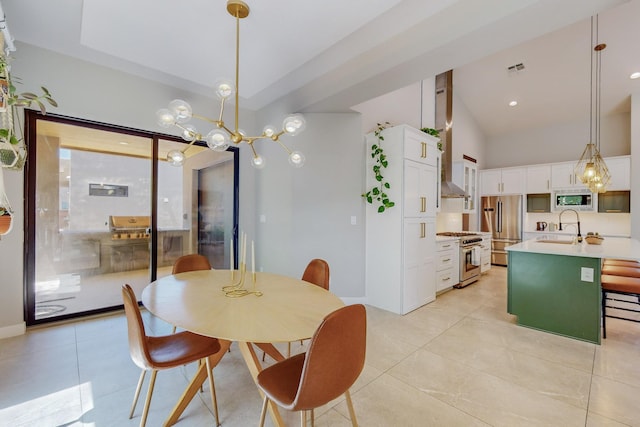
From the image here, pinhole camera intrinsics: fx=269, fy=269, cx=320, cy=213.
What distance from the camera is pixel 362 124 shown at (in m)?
3.76

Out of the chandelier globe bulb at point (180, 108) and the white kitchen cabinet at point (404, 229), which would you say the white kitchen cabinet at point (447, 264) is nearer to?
the white kitchen cabinet at point (404, 229)

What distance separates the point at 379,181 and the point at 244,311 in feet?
8.58

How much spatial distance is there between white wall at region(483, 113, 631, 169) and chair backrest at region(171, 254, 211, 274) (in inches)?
286

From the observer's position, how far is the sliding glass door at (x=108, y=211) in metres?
3.00

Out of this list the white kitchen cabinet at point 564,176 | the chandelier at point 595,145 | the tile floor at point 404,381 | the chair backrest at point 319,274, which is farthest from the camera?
the white kitchen cabinet at point 564,176

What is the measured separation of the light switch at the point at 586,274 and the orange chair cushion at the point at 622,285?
0.93 ft

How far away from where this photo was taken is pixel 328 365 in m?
1.15

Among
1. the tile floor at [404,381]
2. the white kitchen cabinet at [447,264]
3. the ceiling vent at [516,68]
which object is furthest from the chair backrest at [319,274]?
the ceiling vent at [516,68]

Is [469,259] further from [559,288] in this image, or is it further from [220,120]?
[220,120]

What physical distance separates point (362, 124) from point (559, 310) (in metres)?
3.11

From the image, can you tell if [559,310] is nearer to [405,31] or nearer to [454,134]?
[405,31]

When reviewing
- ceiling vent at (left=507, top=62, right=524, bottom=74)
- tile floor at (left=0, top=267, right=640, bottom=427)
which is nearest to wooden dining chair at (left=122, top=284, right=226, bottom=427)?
tile floor at (left=0, top=267, right=640, bottom=427)

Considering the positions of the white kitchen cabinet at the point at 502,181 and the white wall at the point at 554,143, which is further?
the white kitchen cabinet at the point at 502,181

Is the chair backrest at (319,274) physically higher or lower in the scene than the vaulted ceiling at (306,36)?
lower
